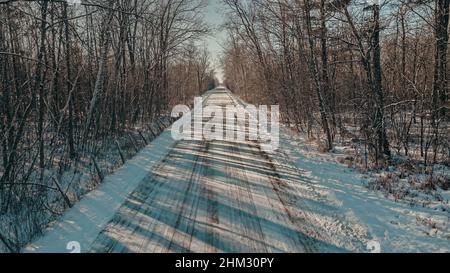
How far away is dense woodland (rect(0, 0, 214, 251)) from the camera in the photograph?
621 centimetres

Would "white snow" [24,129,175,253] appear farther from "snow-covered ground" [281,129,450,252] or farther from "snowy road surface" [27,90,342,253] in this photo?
"snow-covered ground" [281,129,450,252]

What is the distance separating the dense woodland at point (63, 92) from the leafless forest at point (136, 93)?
58mm

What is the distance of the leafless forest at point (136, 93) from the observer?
22.0 ft

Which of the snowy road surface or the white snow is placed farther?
the white snow

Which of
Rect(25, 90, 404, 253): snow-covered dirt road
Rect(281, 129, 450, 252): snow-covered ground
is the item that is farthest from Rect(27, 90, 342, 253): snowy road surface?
Rect(281, 129, 450, 252): snow-covered ground

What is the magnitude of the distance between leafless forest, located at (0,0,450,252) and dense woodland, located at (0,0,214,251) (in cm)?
6

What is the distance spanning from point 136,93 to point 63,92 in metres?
4.87

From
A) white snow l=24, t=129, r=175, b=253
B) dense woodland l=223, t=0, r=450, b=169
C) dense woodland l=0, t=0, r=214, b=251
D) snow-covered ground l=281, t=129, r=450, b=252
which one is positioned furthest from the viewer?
dense woodland l=223, t=0, r=450, b=169

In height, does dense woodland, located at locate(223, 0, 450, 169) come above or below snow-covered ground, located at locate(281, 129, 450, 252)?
above

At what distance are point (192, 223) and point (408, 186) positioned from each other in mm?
5132

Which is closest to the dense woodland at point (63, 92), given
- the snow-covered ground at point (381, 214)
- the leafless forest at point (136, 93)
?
the leafless forest at point (136, 93)

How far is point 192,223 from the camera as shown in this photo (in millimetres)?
5273

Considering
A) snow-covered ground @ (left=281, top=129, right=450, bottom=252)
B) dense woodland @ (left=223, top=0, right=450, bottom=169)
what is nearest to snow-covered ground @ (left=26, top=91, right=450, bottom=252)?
snow-covered ground @ (left=281, top=129, right=450, bottom=252)

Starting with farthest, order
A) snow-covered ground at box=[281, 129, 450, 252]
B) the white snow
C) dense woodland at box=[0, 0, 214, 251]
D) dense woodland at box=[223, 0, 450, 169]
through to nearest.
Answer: dense woodland at box=[223, 0, 450, 169]
dense woodland at box=[0, 0, 214, 251]
the white snow
snow-covered ground at box=[281, 129, 450, 252]
